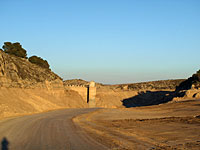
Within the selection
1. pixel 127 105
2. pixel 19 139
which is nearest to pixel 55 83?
pixel 127 105

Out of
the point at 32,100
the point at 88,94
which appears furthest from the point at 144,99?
the point at 32,100

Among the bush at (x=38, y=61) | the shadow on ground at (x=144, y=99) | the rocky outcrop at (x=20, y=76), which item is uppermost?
the bush at (x=38, y=61)

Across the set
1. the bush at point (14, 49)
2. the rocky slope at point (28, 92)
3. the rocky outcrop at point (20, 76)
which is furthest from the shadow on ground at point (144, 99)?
the bush at point (14, 49)

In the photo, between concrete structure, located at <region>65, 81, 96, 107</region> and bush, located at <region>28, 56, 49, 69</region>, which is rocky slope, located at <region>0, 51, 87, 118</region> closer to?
concrete structure, located at <region>65, 81, 96, 107</region>

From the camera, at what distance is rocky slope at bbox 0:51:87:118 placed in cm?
3497

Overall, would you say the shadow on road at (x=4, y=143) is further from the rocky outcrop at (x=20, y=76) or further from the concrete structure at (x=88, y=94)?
the concrete structure at (x=88, y=94)

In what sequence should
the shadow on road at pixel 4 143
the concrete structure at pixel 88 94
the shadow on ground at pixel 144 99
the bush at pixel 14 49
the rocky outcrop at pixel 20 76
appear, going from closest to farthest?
1. the shadow on road at pixel 4 143
2. the rocky outcrop at pixel 20 76
3. the concrete structure at pixel 88 94
4. the shadow on ground at pixel 144 99
5. the bush at pixel 14 49

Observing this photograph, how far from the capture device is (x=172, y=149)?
11.2m

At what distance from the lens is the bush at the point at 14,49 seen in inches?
3128

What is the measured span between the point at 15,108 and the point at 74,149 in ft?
78.5

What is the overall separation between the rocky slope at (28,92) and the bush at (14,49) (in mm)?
22807

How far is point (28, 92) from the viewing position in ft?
147

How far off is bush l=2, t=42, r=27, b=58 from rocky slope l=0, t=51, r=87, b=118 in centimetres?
2281

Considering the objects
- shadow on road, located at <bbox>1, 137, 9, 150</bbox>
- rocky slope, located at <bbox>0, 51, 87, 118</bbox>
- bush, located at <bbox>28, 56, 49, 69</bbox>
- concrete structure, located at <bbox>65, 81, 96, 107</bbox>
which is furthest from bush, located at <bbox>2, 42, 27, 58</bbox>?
shadow on road, located at <bbox>1, 137, 9, 150</bbox>
